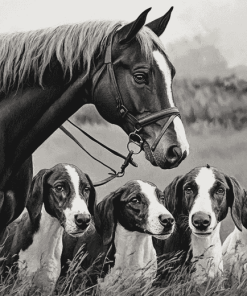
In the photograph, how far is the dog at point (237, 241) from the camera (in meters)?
4.55

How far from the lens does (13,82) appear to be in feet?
12.1

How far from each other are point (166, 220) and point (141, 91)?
1.21 meters

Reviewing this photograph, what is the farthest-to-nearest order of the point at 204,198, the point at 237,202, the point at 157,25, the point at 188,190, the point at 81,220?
the point at 237,202 < the point at 188,190 < the point at 204,198 < the point at 81,220 < the point at 157,25

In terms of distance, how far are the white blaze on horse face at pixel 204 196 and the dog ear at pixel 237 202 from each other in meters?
0.23

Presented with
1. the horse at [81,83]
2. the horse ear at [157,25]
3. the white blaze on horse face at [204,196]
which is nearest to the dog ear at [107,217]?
the white blaze on horse face at [204,196]

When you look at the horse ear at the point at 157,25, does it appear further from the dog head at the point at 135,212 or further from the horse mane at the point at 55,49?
the dog head at the point at 135,212

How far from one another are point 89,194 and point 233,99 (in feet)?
7.58

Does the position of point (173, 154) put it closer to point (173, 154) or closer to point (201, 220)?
point (173, 154)

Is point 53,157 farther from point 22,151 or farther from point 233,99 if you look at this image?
point 233,99

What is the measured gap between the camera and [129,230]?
4.43 m

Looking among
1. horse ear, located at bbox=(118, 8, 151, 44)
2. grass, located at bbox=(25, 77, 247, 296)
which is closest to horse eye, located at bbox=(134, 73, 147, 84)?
horse ear, located at bbox=(118, 8, 151, 44)

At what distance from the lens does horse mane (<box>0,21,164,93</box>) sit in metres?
3.60

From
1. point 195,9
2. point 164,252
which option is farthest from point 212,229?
point 195,9

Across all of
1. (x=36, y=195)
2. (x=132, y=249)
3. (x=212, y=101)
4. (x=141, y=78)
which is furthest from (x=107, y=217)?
(x=212, y=101)
